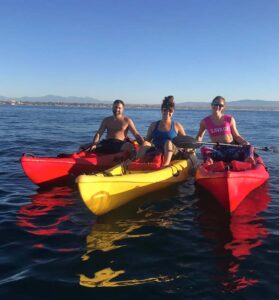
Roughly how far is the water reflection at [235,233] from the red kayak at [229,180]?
32 cm

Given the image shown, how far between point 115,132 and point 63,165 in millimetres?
1881

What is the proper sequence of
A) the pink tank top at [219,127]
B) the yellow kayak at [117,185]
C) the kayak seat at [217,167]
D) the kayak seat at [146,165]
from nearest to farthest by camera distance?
the yellow kayak at [117,185], the kayak seat at [217,167], the kayak seat at [146,165], the pink tank top at [219,127]

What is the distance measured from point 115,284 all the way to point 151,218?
2344mm

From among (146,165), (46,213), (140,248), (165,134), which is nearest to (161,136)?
(165,134)

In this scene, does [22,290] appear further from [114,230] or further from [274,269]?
[274,269]

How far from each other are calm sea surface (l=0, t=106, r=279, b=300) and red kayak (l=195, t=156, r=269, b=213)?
1.14 ft

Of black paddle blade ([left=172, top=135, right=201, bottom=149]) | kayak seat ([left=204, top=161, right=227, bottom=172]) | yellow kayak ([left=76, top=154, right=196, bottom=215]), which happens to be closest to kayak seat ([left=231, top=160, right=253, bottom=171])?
kayak seat ([left=204, top=161, right=227, bottom=172])

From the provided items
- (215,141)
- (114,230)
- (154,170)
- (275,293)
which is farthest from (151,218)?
(215,141)

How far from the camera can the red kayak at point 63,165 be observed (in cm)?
803

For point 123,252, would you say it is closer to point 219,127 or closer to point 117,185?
point 117,185

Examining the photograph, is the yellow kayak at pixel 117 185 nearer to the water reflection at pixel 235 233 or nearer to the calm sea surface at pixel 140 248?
the calm sea surface at pixel 140 248

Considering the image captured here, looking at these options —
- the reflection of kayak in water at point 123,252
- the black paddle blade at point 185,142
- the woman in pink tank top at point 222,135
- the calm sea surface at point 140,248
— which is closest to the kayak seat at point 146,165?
the black paddle blade at point 185,142

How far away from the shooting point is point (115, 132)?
31.4ft

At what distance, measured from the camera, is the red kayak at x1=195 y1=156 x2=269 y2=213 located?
6.40 metres
